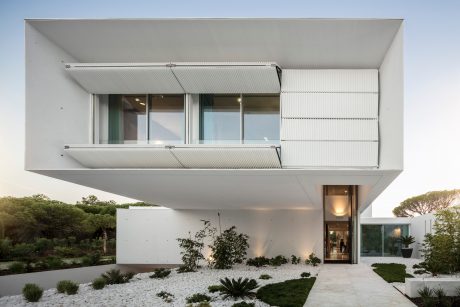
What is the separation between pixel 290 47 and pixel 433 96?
1223 cm

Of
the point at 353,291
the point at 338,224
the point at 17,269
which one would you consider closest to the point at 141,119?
the point at 353,291

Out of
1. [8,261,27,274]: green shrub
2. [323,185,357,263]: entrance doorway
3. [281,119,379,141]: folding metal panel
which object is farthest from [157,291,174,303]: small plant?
[323,185,357,263]: entrance doorway

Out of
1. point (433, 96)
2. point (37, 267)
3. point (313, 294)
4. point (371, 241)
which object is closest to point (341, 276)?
point (313, 294)

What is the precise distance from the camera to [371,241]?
1057 inches

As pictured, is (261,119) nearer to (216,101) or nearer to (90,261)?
(216,101)

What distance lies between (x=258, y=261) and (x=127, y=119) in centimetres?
863

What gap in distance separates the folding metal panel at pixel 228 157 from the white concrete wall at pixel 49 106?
8.94ft

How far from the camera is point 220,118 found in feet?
34.2

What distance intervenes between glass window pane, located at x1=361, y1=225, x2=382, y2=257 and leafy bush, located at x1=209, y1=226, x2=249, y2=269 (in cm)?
1306

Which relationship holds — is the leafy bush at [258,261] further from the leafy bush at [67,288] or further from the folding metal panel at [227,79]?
the folding metal panel at [227,79]

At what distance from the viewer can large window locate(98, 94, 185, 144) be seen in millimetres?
10309

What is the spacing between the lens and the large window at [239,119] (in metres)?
9.98

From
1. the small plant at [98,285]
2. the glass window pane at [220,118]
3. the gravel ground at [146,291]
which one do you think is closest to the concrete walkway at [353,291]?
the gravel ground at [146,291]

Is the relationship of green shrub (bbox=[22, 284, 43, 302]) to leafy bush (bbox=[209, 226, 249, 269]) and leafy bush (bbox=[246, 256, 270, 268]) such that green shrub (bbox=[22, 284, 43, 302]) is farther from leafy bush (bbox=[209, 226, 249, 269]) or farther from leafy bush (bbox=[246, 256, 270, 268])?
leafy bush (bbox=[246, 256, 270, 268])
